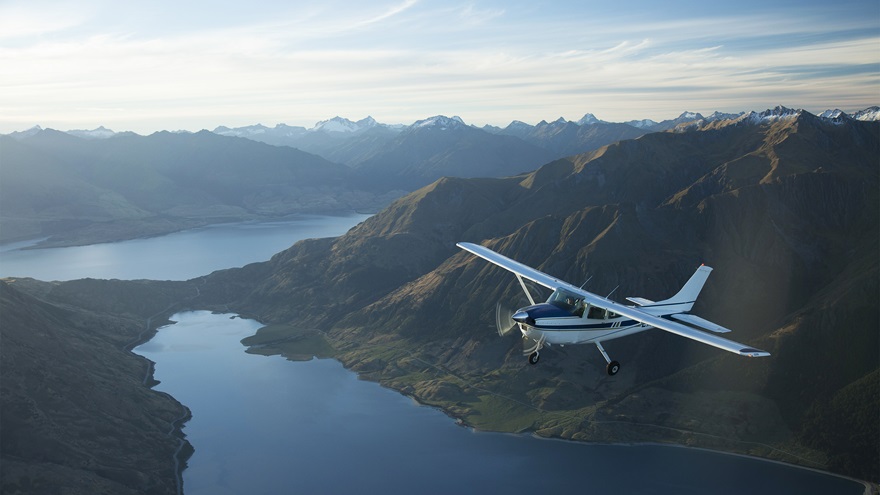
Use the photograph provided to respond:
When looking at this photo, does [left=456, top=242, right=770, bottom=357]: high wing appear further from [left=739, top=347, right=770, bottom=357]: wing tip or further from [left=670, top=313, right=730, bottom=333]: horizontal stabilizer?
[left=670, top=313, right=730, bottom=333]: horizontal stabilizer

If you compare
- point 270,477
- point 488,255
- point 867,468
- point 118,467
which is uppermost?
point 488,255

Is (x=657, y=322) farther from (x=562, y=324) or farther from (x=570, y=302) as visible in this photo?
(x=562, y=324)

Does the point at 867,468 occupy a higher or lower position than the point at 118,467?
lower

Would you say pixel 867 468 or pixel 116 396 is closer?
pixel 867 468

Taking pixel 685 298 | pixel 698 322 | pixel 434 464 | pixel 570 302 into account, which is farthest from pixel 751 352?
pixel 434 464

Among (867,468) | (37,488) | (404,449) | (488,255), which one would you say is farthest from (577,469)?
(37,488)

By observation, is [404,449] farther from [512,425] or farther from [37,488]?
[37,488]

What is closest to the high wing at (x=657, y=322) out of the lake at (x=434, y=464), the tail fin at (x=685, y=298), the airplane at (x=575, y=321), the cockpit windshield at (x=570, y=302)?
the airplane at (x=575, y=321)
